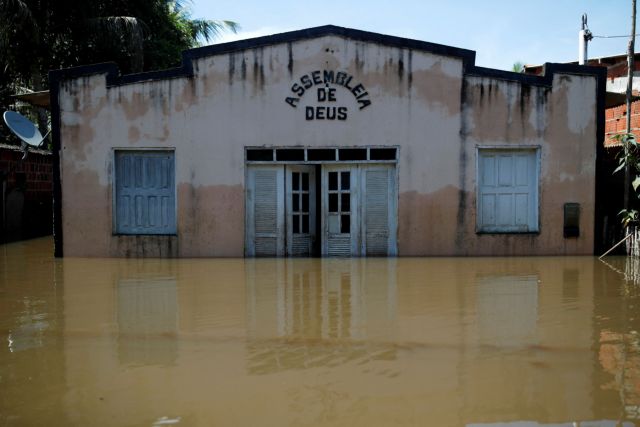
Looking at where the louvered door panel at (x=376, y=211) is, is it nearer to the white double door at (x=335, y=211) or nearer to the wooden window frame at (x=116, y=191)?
the white double door at (x=335, y=211)

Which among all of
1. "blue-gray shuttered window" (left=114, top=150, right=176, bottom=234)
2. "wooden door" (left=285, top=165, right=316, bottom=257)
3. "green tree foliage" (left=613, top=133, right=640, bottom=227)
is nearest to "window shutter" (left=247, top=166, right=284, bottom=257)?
"wooden door" (left=285, top=165, right=316, bottom=257)

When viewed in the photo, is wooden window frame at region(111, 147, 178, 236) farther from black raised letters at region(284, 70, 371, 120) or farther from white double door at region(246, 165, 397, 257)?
black raised letters at region(284, 70, 371, 120)

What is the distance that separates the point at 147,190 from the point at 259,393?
819 cm

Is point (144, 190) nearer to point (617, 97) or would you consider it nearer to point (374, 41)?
point (374, 41)

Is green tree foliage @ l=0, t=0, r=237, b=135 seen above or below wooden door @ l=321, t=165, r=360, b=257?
above

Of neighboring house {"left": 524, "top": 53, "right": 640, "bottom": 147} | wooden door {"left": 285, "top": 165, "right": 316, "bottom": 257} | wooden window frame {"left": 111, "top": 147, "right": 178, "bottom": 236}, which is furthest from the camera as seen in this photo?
neighboring house {"left": 524, "top": 53, "right": 640, "bottom": 147}

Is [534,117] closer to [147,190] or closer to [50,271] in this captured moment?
[147,190]

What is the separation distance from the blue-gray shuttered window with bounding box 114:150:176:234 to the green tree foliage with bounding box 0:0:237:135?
28.8 feet

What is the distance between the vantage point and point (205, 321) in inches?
256

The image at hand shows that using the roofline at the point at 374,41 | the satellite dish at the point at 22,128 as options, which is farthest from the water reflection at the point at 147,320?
the satellite dish at the point at 22,128

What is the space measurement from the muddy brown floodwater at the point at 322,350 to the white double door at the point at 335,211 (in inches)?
99.2

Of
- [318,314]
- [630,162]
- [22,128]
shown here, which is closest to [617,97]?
[630,162]

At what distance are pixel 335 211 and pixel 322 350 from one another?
6689 mm

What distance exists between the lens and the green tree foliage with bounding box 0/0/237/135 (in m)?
18.7
